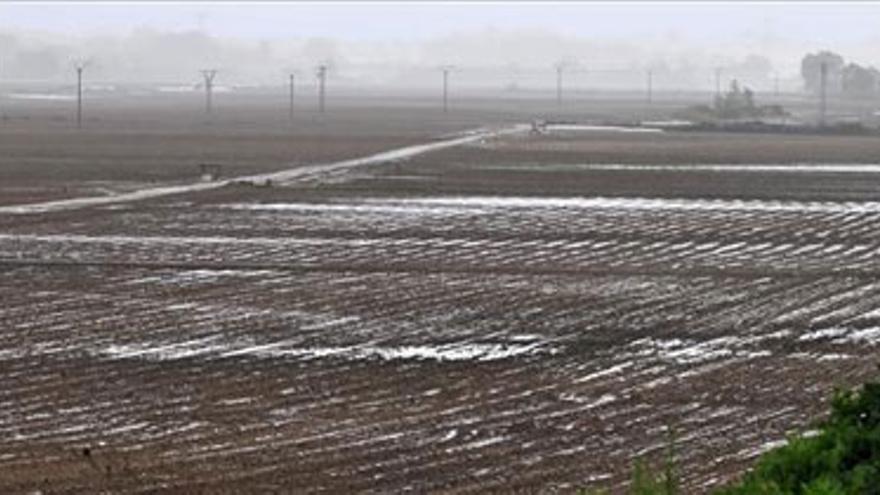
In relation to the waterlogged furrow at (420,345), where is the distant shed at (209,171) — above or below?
above

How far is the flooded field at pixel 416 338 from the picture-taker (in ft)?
55.0

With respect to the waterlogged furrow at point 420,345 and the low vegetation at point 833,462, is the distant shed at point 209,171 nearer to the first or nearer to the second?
the waterlogged furrow at point 420,345

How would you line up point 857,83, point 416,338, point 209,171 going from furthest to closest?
point 857,83 < point 209,171 < point 416,338

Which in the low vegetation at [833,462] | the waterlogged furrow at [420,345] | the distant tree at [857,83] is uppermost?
the distant tree at [857,83]

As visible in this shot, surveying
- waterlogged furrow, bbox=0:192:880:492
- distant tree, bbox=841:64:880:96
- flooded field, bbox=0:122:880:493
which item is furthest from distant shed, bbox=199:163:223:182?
distant tree, bbox=841:64:880:96

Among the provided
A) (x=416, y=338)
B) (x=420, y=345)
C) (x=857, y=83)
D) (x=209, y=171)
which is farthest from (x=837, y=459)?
(x=857, y=83)

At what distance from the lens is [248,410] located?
18984 mm

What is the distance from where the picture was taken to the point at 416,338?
24109mm

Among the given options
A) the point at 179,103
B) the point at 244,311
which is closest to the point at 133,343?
the point at 244,311

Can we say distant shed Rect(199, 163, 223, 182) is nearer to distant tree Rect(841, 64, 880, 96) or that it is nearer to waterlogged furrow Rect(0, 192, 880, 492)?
waterlogged furrow Rect(0, 192, 880, 492)

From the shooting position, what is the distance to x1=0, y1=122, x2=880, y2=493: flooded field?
55.0 feet

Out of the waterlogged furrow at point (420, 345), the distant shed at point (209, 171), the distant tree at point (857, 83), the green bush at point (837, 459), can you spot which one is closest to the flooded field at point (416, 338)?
the waterlogged furrow at point (420, 345)

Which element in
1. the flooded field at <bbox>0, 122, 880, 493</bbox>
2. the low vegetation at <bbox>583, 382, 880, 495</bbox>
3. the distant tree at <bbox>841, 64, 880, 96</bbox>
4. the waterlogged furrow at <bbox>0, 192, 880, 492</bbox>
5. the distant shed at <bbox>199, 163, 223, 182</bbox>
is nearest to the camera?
the low vegetation at <bbox>583, 382, 880, 495</bbox>

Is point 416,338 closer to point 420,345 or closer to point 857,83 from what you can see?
point 420,345
